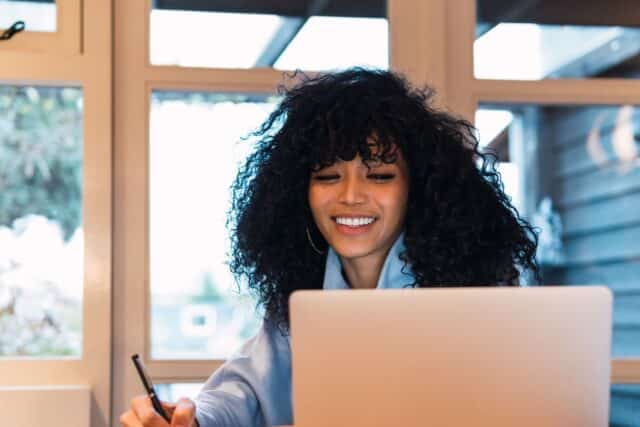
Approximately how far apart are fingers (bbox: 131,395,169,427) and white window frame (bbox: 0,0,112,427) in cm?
100

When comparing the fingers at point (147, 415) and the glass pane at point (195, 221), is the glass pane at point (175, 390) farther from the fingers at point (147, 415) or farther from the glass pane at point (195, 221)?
the fingers at point (147, 415)

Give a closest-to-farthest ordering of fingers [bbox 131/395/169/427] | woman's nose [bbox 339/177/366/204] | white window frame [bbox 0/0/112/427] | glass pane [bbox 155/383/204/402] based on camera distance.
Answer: fingers [bbox 131/395/169/427] → woman's nose [bbox 339/177/366/204] → white window frame [bbox 0/0/112/427] → glass pane [bbox 155/383/204/402]

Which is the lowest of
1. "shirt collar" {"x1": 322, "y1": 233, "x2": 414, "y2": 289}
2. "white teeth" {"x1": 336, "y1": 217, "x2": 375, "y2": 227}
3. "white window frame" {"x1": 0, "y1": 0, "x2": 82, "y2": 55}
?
"shirt collar" {"x1": 322, "y1": 233, "x2": 414, "y2": 289}

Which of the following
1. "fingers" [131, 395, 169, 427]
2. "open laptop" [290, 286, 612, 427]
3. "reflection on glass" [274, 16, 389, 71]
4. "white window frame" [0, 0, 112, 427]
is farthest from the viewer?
"reflection on glass" [274, 16, 389, 71]

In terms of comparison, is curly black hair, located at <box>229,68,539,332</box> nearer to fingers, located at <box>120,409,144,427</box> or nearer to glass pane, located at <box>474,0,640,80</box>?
fingers, located at <box>120,409,144,427</box>

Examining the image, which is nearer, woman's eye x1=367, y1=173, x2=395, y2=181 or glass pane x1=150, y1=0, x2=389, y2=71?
woman's eye x1=367, y1=173, x2=395, y2=181

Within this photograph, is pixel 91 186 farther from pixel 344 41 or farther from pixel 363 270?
pixel 363 270

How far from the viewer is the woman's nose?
1.70 meters

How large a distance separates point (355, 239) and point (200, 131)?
98 cm

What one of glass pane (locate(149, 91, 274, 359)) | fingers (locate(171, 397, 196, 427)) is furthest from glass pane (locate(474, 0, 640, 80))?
fingers (locate(171, 397, 196, 427))

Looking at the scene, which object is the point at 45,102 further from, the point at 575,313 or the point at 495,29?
the point at 575,313

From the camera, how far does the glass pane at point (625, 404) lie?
8.84ft

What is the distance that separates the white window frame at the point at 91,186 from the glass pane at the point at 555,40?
1067 millimetres

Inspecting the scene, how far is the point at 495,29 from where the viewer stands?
2676 mm
